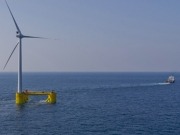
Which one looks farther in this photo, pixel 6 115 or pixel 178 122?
pixel 6 115

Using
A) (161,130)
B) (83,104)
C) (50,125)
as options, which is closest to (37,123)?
(50,125)

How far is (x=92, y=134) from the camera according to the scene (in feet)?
243

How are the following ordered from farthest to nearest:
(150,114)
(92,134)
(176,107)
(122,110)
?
(176,107), (122,110), (150,114), (92,134)

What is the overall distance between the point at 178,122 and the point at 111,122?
15741 millimetres

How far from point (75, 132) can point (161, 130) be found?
17.9 m

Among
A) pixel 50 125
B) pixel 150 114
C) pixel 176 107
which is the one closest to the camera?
pixel 50 125

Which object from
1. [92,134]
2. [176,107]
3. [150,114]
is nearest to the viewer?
[92,134]

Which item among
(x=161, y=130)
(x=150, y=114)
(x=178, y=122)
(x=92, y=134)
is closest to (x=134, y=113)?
(x=150, y=114)

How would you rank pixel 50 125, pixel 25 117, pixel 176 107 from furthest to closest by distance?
pixel 176 107 < pixel 25 117 < pixel 50 125

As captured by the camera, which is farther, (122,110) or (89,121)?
(122,110)

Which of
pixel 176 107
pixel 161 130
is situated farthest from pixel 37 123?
pixel 176 107

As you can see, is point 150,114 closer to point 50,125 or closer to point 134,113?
point 134,113

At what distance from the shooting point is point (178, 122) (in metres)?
88.2

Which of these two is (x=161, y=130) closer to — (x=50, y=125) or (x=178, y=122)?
(x=178, y=122)
